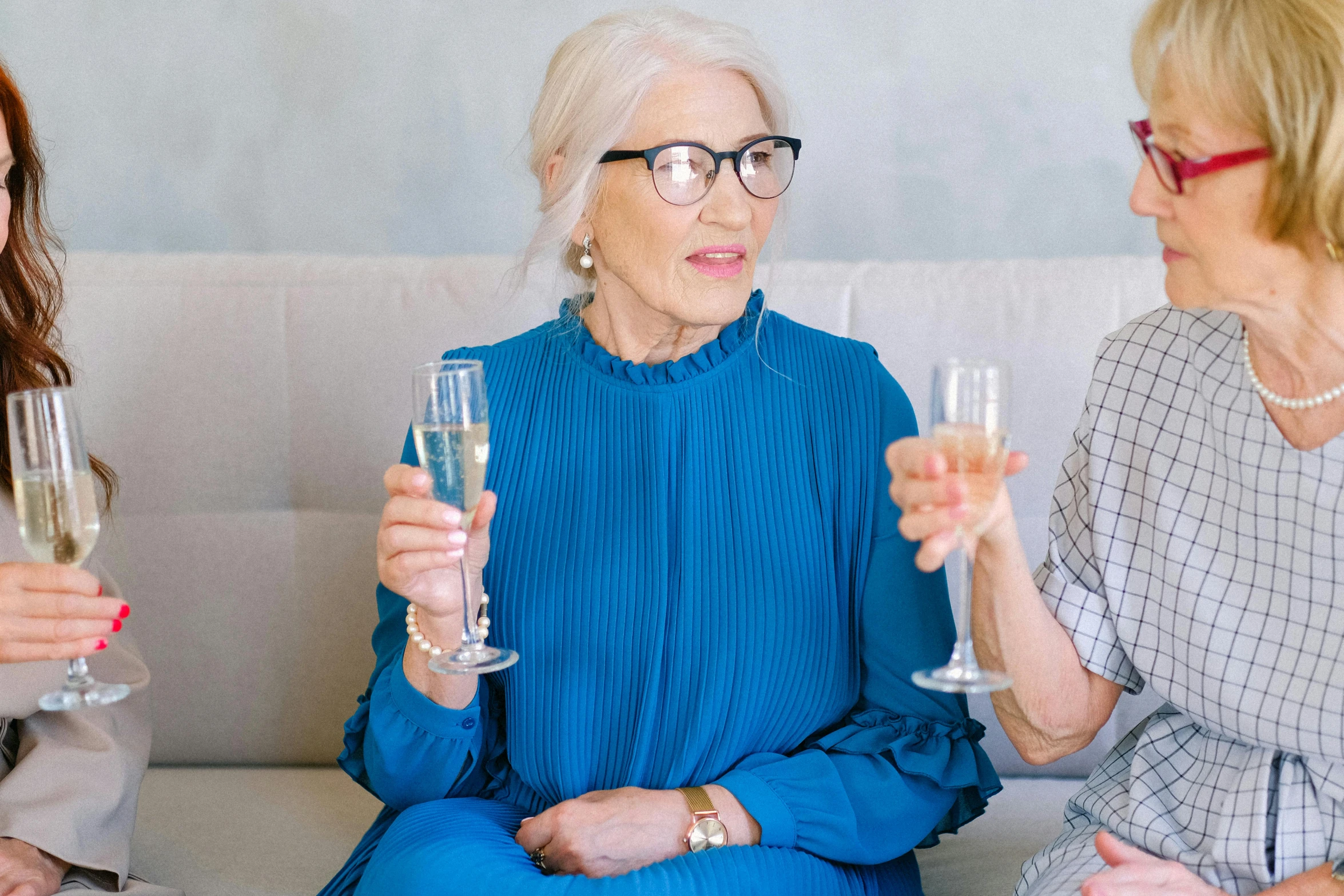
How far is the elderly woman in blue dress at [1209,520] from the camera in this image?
124 centimetres

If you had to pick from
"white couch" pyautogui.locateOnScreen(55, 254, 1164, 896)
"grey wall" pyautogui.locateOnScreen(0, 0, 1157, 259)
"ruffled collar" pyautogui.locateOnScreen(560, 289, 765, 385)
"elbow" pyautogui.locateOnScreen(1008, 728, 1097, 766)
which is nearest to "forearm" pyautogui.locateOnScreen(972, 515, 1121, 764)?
"elbow" pyautogui.locateOnScreen(1008, 728, 1097, 766)

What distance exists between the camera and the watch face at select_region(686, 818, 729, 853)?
1.60 m

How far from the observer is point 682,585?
1724 mm

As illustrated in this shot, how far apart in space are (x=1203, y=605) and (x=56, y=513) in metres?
1.26

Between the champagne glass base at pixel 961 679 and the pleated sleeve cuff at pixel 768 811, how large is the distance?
401 mm

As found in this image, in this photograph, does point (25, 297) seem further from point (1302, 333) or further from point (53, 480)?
point (1302, 333)

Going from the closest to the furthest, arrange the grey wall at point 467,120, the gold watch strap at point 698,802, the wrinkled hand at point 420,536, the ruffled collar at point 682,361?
1. the wrinkled hand at point 420,536
2. the gold watch strap at point 698,802
3. the ruffled collar at point 682,361
4. the grey wall at point 467,120

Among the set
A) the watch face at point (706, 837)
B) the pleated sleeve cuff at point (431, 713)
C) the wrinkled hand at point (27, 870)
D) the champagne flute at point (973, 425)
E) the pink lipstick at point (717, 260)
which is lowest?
the wrinkled hand at point (27, 870)

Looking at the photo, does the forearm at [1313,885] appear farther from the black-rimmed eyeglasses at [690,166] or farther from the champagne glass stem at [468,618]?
the black-rimmed eyeglasses at [690,166]

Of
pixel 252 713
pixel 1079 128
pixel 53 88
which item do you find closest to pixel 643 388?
pixel 252 713

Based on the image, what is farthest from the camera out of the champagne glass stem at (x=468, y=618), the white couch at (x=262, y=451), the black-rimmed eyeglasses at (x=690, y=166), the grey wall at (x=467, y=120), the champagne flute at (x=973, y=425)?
the grey wall at (x=467, y=120)

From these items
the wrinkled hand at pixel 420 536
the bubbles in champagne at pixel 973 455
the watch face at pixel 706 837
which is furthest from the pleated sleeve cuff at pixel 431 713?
the bubbles in champagne at pixel 973 455

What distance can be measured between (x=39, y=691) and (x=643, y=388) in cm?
93

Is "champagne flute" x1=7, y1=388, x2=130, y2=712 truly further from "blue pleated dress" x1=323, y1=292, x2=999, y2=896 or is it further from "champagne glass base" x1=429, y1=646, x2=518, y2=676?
"blue pleated dress" x1=323, y1=292, x2=999, y2=896
